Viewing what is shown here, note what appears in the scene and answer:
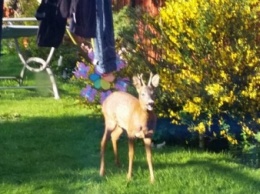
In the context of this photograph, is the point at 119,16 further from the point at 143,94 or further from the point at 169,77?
the point at 143,94

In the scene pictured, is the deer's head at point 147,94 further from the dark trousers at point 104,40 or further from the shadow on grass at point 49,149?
the dark trousers at point 104,40

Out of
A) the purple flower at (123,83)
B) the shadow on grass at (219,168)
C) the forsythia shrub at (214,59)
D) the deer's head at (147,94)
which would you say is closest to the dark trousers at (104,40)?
the deer's head at (147,94)

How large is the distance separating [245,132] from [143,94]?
134 cm

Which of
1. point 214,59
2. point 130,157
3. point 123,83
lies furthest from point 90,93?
point 130,157

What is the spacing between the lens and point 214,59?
7.47 m

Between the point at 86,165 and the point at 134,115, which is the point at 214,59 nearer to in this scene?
the point at 134,115

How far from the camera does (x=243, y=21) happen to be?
741 centimetres

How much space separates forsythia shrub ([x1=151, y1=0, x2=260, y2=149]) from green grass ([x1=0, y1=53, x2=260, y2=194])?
16.8 inches

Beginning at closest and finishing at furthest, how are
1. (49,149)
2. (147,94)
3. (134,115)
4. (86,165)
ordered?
(147,94)
(134,115)
(86,165)
(49,149)

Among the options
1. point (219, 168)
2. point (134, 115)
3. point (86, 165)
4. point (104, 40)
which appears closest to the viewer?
point (104, 40)

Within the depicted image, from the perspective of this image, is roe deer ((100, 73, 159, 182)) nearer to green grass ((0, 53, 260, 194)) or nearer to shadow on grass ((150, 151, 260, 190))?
green grass ((0, 53, 260, 194))

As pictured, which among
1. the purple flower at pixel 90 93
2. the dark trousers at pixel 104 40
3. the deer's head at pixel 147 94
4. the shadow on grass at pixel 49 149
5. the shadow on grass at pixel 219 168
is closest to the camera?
the dark trousers at pixel 104 40

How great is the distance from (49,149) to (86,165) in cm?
81

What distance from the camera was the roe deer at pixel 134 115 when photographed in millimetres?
6715
